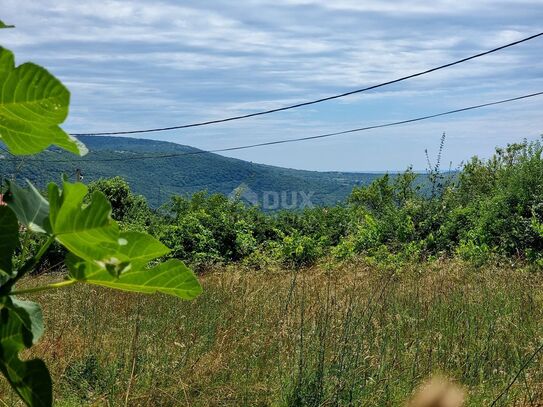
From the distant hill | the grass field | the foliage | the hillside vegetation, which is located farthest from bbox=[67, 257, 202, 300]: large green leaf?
the distant hill

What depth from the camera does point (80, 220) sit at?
0.46m

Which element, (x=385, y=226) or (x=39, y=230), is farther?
(x=385, y=226)

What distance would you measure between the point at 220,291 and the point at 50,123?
5.96 meters

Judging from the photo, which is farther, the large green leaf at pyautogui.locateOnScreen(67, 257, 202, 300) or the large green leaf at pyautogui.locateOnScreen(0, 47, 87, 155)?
the large green leaf at pyautogui.locateOnScreen(67, 257, 202, 300)

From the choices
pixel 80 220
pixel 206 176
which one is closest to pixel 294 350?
pixel 80 220

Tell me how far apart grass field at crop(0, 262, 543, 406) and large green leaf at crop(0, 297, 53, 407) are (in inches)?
93.5

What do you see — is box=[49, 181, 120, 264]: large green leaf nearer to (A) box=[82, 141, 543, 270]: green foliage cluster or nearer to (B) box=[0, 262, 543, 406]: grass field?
(B) box=[0, 262, 543, 406]: grass field

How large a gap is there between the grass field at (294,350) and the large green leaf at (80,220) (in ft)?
7.94

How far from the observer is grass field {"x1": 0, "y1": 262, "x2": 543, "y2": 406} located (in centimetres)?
336

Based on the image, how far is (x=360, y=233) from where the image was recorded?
36.7 ft

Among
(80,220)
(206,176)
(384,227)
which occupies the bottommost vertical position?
(206,176)

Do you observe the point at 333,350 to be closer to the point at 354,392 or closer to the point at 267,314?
the point at 354,392

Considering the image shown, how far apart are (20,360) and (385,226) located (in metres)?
10.7

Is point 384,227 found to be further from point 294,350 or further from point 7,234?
point 7,234
